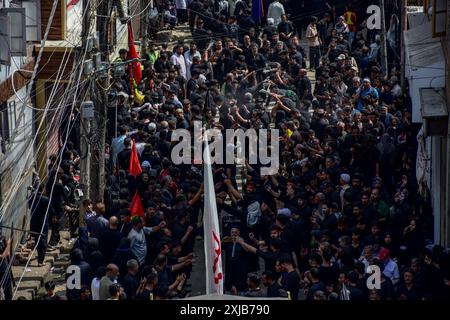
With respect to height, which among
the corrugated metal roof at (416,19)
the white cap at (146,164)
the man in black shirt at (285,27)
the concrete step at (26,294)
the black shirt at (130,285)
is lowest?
the concrete step at (26,294)

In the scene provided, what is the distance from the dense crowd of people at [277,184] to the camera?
19.1 m

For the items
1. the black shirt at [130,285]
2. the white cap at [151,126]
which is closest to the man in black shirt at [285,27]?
the white cap at [151,126]

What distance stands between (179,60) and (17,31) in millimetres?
9025

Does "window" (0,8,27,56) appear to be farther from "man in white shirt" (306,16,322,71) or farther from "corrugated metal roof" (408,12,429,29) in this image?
"man in white shirt" (306,16,322,71)

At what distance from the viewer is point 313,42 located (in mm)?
35469

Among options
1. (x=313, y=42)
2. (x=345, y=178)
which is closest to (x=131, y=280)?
(x=345, y=178)

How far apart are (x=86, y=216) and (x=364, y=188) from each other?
4.18m

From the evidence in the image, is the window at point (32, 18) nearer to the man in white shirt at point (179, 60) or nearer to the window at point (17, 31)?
the window at point (17, 31)

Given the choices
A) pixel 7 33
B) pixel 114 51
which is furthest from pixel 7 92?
pixel 114 51

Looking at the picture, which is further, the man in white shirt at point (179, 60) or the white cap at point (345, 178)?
the man in white shirt at point (179, 60)

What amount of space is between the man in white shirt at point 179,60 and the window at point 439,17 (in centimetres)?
892

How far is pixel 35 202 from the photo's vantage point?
2483 centimetres

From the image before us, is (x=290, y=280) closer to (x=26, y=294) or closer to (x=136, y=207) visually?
(x=136, y=207)

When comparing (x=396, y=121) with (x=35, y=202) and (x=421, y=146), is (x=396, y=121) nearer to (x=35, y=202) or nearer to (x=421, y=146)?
(x=421, y=146)
